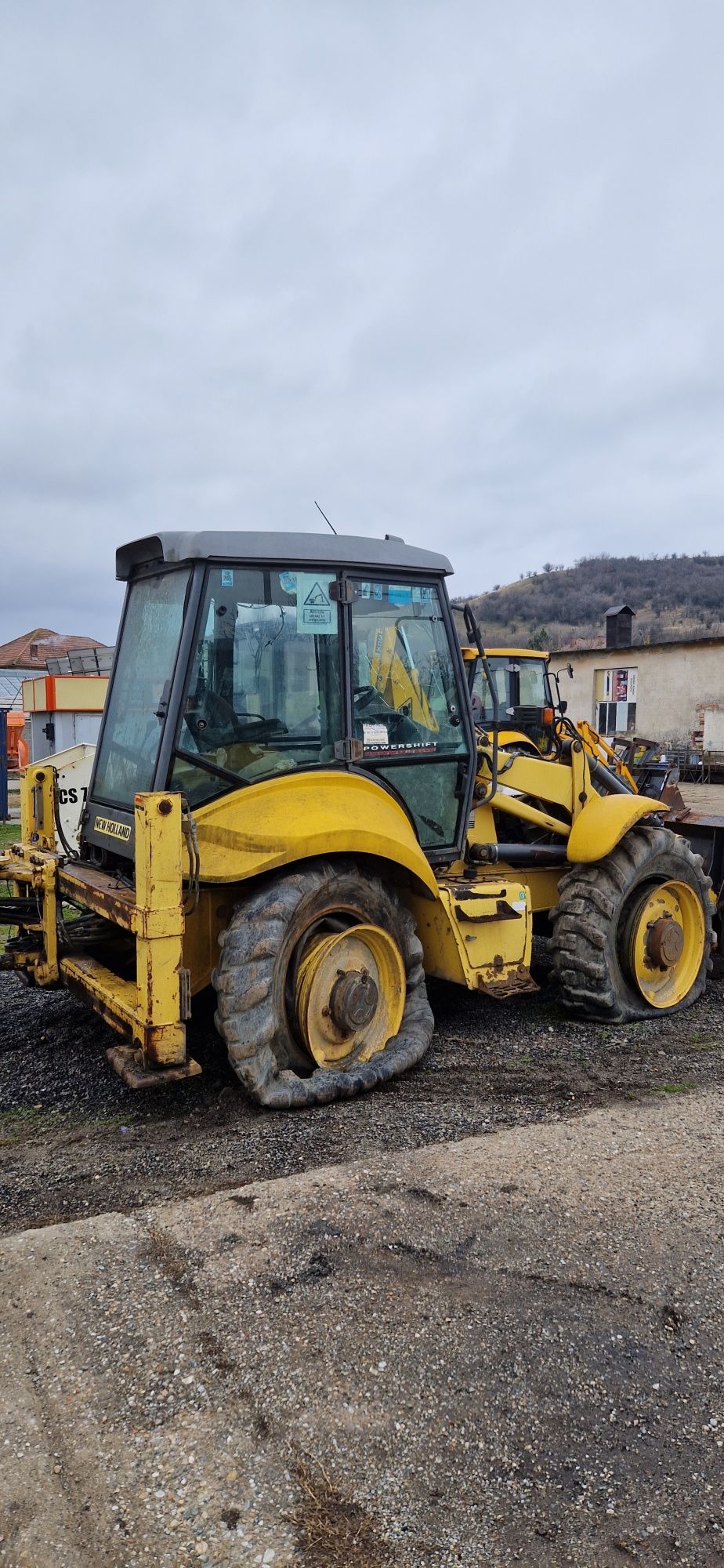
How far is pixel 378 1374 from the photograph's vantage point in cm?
290

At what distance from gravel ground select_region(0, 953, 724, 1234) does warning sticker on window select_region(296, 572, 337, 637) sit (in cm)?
225

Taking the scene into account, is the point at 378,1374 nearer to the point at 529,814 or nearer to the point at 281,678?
the point at 281,678

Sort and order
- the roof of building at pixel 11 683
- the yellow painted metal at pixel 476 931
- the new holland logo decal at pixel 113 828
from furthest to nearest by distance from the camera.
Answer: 1. the roof of building at pixel 11 683
2. the yellow painted metal at pixel 476 931
3. the new holland logo decal at pixel 113 828

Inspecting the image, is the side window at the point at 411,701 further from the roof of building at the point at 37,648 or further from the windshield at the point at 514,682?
the roof of building at the point at 37,648

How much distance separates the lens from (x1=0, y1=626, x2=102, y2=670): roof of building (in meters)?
31.1

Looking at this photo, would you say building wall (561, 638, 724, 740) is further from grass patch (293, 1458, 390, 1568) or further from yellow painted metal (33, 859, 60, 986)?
grass patch (293, 1458, 390, 1568)

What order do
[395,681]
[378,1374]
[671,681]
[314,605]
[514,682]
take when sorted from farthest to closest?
1. [671,681]
2. [514,682]
3. [395,681]
4. [314,605]
5. [378,1374]

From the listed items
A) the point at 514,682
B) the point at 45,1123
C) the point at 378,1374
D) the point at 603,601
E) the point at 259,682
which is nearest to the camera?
the point at 378,1374

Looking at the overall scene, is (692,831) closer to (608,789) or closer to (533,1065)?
(608,789)

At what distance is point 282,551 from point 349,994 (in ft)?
6.96

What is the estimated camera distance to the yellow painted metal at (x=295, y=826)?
4.58 meters

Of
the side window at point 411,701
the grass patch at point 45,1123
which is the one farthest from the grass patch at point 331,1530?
the side window at point 411,701

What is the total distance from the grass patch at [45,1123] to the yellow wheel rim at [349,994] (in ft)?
3.07

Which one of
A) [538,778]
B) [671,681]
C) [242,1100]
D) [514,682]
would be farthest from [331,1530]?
[671,681]
